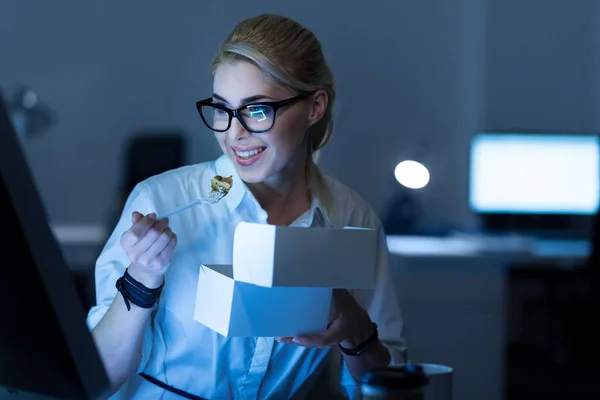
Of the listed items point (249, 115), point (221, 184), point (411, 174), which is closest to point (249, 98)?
point (249, 115)

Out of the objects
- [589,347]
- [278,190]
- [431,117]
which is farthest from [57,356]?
[431,117]

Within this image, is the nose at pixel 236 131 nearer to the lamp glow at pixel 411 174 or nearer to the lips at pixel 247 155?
the lips at pixel 247 155

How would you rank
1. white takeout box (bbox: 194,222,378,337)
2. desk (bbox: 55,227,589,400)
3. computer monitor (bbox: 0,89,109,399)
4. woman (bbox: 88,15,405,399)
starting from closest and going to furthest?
computer monitor (bbox: 0,89,109,399), white takeout box (bbox: 194,222,378,337), woman (bbox: 88,15,405,399), desk (bbox: 55,227,589,400)

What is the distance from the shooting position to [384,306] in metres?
1.56

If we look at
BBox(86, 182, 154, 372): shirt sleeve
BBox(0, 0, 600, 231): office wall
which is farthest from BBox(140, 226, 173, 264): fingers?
BBox(0, 0, 600, 231): office wall

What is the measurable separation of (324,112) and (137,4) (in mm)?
3687

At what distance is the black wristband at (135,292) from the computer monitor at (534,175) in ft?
10.9

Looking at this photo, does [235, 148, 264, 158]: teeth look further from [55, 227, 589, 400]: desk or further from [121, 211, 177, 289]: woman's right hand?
[55, 227, 589, 400]: desk

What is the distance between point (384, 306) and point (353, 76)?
3.29 meters

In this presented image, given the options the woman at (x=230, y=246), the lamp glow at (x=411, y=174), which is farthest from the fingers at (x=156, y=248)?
the lamp glow at (x=411, y=174)

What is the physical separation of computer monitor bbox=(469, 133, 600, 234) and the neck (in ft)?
9.32

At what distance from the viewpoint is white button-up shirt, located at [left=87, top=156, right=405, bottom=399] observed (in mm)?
1373

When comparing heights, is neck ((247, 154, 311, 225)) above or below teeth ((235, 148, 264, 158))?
below

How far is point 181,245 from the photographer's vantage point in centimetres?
144
